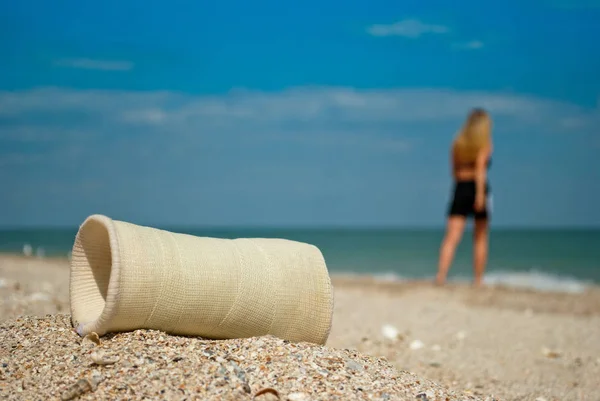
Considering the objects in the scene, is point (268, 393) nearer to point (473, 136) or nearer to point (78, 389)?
point (78, 389)

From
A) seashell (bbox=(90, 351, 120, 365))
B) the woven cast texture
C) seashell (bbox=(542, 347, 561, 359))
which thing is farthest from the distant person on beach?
seashell (bbox=(90, 351, 120, 365))

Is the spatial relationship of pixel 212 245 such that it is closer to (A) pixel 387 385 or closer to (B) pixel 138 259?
(B) pixel 138 259

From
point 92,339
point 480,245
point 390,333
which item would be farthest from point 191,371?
point 480,245

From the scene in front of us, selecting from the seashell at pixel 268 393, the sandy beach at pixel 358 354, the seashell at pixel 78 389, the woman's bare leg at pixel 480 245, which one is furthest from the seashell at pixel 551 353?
the seashell at pixel 78 389

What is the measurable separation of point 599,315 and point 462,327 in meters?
2.45

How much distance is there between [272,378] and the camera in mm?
3252

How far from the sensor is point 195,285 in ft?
11.8

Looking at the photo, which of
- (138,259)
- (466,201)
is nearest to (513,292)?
(466,201)

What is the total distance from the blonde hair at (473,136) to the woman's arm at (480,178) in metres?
0.08

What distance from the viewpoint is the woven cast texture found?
136 inches

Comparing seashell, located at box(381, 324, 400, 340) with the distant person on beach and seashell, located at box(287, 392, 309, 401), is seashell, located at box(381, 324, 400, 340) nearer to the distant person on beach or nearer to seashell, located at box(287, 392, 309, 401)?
seashell, located at box(287, 392, 309, 401)

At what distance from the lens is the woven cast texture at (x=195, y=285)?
345cm

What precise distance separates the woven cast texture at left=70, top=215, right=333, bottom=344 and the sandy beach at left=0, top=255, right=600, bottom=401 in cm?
13

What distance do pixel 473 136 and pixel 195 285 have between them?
728 centimetres
